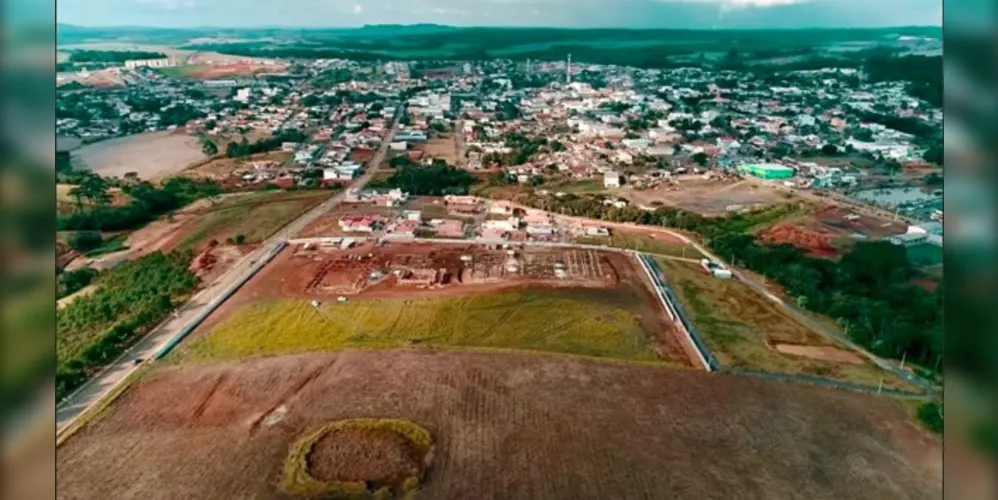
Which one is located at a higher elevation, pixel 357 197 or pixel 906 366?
pixel 357 197

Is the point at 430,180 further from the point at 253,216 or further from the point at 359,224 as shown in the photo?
the point at 253,216

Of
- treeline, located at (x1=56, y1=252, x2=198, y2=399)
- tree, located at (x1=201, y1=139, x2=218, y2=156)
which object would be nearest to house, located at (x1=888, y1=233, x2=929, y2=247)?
treeline, located at (x1=56, y1=252, x2=198, y2=399)

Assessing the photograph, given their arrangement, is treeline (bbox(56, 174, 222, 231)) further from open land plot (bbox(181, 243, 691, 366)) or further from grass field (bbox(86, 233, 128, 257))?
open land plot (bbox(181, 243, 691, 366))

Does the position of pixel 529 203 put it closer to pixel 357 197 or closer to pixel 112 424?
pixel 357 197

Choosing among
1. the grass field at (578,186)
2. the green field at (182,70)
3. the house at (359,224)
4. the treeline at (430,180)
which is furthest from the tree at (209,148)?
the green field at (182,70)

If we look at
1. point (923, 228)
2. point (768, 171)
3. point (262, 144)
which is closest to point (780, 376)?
point (923, 228)

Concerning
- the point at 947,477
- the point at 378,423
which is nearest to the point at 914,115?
the point at 378,423

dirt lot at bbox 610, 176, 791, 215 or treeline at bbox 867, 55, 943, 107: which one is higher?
treeline at bbox 867, 55, 943, 107
